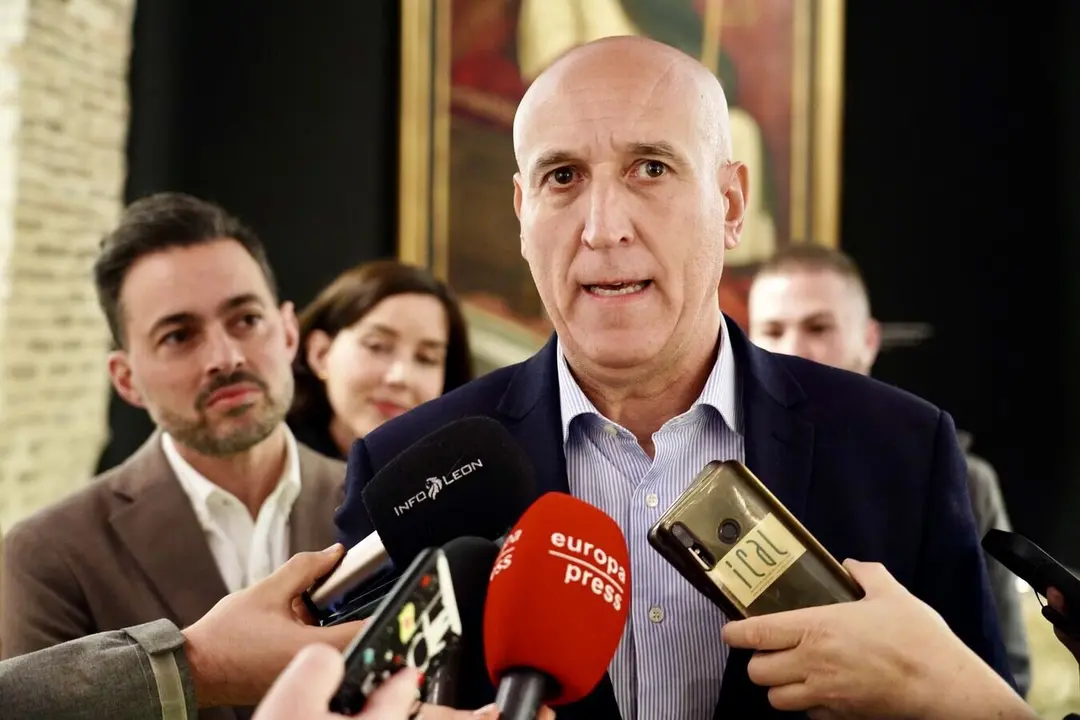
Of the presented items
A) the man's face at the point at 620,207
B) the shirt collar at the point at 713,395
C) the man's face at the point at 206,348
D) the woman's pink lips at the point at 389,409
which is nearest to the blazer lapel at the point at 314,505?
the man's face at the point at 206,348

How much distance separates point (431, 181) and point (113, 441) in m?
1.53

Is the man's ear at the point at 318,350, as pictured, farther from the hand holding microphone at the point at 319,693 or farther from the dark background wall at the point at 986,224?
the dark background wall at the point at 986,224

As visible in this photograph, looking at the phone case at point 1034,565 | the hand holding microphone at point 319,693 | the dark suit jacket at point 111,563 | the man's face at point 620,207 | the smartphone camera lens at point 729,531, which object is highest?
the man's face at point 620,207

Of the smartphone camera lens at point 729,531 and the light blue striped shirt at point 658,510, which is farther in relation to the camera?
the light blue striped shirt at point 658,510

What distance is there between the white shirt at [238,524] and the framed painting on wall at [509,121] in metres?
2.32

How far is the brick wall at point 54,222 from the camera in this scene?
11.1ft

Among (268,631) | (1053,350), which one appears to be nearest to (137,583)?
(268,631)

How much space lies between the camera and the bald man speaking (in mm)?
1220

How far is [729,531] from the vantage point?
3.10ft

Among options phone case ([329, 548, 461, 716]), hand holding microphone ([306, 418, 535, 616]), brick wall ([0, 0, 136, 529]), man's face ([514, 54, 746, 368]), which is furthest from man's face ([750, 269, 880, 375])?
brick wall ([0, 0, 136, 529])

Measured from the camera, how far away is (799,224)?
13.8ft

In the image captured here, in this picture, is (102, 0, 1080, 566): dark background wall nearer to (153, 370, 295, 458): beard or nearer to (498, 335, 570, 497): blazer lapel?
(153, 370, 295, 458): beard

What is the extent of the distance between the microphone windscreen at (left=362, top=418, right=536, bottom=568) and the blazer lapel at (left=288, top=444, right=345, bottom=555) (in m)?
0.88

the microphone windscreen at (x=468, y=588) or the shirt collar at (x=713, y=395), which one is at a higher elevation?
the shirt collar at (x=713, y=395)
